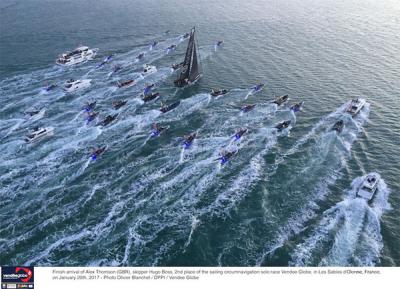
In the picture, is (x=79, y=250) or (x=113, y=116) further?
(x=113, y=116)

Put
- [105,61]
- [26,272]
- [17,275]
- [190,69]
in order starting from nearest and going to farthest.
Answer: [26,272], [17,275], [190,69], [105,61]

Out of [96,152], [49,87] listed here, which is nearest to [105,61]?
[49,87]

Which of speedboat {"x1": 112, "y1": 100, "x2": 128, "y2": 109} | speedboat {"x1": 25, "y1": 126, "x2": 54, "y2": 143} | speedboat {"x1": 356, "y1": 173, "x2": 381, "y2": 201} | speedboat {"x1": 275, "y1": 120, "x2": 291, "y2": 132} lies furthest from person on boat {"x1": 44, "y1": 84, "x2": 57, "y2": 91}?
speedboat {"x1": 356, "y1": 173, "x2": 381, "y2": 201}

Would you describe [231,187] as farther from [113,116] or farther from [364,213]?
[113,116]

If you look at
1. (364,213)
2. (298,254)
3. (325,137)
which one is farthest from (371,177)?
(298,254)

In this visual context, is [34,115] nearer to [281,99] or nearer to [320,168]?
[281,99]

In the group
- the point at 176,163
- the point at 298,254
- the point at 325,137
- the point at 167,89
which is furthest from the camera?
the point at 167,89

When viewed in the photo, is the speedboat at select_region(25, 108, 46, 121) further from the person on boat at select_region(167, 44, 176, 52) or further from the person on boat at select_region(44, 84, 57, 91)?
the person on boat at select_region(167, 44, 176, 52)

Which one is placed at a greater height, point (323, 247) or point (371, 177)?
point (371, 177)
